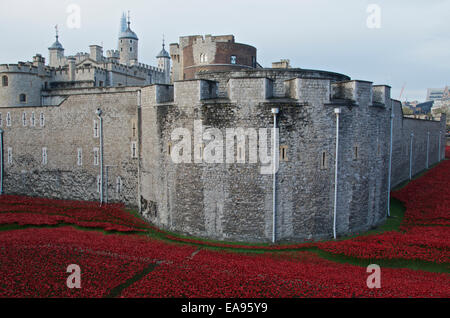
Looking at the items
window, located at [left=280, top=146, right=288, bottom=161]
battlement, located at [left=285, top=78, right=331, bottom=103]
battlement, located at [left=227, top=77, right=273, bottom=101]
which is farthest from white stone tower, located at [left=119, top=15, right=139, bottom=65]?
window, located at [left=280, top=146, right=288, bottom=161]

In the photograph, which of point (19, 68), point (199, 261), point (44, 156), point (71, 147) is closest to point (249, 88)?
point (199, 261)

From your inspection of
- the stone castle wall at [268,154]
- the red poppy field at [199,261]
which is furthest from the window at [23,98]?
the stone castle wall at [268,154]

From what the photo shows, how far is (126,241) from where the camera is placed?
Result: 1816 cm

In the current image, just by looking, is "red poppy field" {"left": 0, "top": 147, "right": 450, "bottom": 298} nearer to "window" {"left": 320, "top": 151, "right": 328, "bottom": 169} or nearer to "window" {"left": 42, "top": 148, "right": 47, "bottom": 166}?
"window" {"left": 320, "top": 151, "right": 328, "bottom": 169}

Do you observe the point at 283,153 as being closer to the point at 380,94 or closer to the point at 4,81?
the point at 380,94

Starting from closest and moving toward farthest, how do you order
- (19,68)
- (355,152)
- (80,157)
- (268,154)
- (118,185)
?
1. (268,154)
2. (355,152)
3. (118,185)
4. (80,157)
5. (19,68)

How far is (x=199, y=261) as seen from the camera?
49.3ft

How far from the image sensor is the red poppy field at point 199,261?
39.8 feet

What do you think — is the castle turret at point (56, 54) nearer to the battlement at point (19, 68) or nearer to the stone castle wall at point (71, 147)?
the battlement at point (19, 68)

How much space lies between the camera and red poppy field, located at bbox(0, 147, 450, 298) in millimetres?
12141

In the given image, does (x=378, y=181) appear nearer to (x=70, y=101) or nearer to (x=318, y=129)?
(x=318, y=129)
